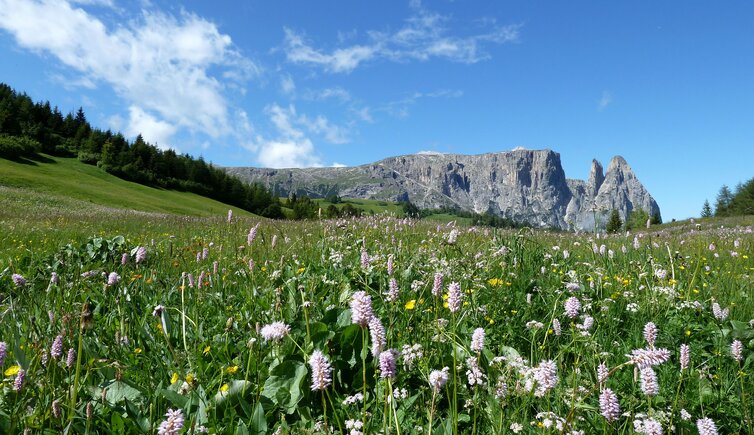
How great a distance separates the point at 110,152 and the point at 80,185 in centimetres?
3225

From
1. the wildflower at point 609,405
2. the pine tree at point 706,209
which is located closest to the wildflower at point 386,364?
the wildflower at point 609,405

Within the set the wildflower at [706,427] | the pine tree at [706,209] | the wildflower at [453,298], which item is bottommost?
the wildflower at [706,427]

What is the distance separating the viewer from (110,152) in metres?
86.9

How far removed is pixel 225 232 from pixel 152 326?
938 centimetres

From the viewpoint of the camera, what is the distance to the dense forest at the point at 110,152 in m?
83.8

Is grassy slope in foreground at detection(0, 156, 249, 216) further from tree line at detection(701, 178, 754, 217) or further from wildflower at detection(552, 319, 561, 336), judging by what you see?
tree line at detection(701, 178, 754, 217)

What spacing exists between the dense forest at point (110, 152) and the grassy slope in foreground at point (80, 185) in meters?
4.54

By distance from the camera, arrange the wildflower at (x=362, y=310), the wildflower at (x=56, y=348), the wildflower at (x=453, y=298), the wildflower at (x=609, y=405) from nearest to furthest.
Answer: the wildflower at (x=609, y=405) → the wildflower at (x=362, y=310) → the wildflower at (x=453, y=298) → the wildflower at (x=56, y=348)

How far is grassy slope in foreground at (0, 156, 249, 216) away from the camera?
50.9 metres

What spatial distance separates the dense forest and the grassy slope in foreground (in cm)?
454

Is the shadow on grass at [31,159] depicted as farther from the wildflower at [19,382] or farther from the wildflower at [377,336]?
the wildflower at [377,336]

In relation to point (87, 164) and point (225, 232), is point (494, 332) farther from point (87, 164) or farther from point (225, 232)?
point (87, 164)

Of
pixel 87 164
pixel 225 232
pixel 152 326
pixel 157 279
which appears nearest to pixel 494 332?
pixel 152 326

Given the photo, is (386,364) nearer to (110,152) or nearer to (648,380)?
(648,380)
